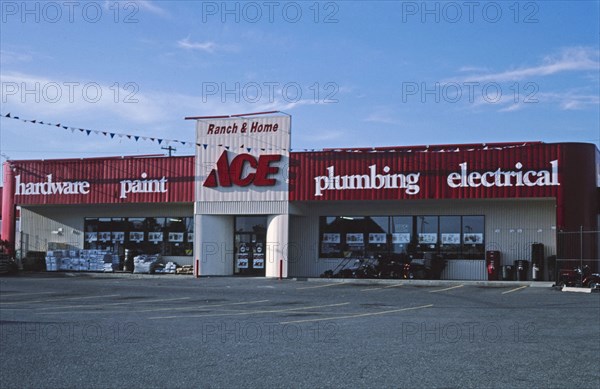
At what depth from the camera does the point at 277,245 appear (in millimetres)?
31062

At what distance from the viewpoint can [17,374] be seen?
904 centimetres

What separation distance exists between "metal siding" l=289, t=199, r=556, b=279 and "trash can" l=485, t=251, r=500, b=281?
2.04ft

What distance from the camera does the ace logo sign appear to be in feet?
103

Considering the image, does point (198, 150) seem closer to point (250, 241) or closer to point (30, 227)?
point (250, 241)

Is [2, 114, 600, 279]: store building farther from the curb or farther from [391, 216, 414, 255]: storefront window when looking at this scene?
the curb

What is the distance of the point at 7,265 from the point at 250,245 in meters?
12.2

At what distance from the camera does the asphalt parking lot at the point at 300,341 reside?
8953 mm

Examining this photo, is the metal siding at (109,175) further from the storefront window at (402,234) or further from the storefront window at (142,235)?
the storefront window at (402,234)

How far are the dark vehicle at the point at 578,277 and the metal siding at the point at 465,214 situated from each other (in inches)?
123

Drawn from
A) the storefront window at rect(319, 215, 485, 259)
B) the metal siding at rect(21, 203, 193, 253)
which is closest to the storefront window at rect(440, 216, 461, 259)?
the storefront window at rect(319, 215, 485, 259)

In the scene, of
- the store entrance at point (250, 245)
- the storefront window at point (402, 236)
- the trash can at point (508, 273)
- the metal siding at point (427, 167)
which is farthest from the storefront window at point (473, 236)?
the store entrance at point (250, 245)

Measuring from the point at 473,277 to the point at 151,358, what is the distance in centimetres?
2192

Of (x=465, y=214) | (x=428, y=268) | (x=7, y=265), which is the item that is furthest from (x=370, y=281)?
(x=7, y=265)

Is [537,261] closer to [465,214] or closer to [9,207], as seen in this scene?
[465,214]
